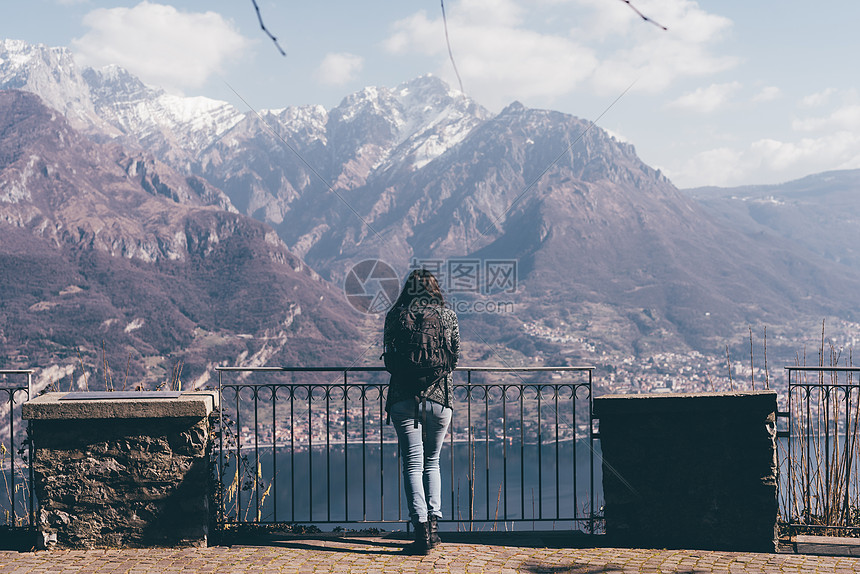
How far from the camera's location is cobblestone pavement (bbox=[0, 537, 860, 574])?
5.52m

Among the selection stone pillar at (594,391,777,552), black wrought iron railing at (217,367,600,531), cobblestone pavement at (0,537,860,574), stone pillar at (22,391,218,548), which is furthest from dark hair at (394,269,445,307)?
cobblestone pavement at (0,537,860,574)

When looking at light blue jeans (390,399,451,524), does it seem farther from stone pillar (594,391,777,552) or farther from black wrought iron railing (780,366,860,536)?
black wrought iron railing (780,366,860,536)

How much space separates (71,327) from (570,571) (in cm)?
18932

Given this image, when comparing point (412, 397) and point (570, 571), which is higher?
point (412, 397)

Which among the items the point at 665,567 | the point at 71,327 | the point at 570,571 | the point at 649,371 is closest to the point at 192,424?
the point at 570,571

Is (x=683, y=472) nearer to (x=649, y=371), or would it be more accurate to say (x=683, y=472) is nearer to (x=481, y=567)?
(x=481, y=567)

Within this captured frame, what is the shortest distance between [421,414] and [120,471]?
2.24 meters

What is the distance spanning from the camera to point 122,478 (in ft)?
19.6

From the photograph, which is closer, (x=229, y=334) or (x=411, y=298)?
(x=411, y=298)

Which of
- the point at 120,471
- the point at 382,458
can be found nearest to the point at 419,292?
the point at 382,458

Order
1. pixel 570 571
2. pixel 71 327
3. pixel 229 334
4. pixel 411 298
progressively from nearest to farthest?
pixel 570 571, pixel 411 298, pixel 71 327, pixel 229 334

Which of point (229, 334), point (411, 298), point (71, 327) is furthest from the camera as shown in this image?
point (229, 334)

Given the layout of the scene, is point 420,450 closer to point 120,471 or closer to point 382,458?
point 382,458

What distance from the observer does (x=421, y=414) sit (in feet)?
19.1
